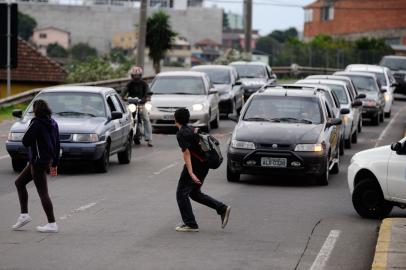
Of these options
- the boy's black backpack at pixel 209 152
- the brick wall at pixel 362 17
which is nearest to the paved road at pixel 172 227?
the boy's black backpack at pixel 209 152

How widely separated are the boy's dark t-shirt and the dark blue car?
21.8ft

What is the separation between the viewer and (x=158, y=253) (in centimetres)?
1205

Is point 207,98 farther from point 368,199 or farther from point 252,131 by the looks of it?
point 368,199

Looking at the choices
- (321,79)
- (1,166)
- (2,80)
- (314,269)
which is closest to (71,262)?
(314,269)

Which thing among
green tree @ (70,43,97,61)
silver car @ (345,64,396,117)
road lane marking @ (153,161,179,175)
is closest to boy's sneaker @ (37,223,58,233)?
road lane marking @ (153,161,179,175)

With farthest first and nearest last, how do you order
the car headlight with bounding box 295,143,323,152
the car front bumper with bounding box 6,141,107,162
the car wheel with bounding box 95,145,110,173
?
the car wheel with bounding box 95,145,110,173, the car front bumper with bounding box 6,141,107,162, the car headlight with bounding box 295,143,323,152

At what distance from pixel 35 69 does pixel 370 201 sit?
156 ft

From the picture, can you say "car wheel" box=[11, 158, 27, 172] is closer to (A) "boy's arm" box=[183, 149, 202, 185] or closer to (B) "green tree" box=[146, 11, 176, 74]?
(A) "boy's arm" box=[183, 149, 202, 185]

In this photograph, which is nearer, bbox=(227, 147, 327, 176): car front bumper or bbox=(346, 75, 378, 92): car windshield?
bbox=(227, 147, 327, 176): car front bumper

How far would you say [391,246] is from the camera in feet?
39.5

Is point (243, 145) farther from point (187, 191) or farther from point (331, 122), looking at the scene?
point (187, 191)

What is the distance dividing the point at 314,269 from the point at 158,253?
176 cm

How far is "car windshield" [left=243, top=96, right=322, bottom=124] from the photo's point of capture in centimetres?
2017

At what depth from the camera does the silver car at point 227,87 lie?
36594 mm
